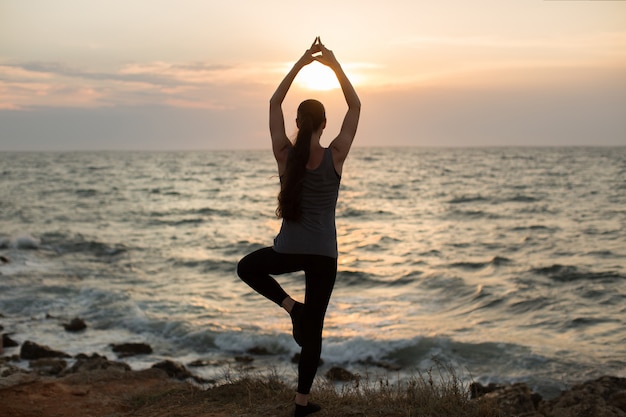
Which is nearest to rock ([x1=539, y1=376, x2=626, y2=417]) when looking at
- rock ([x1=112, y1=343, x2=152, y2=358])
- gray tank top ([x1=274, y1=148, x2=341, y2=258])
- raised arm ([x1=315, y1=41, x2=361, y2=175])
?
gray tank top ([x1=274, y1=148, x2=341, y2=258])

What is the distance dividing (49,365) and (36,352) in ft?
2.68

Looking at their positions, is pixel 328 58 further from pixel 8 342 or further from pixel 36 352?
pixel 8 342

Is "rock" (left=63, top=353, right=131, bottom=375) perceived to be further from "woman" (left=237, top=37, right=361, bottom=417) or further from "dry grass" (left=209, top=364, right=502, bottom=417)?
"woman" (left=237, top=37, right=361, bottom=417)

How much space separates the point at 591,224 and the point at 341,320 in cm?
1877

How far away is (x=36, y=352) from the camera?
11.2 meters

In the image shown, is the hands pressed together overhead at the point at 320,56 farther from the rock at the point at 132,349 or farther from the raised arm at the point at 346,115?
the rock at the point at 132,349

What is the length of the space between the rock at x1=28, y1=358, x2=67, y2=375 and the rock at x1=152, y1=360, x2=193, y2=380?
1.54 meters

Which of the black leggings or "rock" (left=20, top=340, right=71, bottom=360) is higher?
the black leggings

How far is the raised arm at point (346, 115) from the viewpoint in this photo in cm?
420

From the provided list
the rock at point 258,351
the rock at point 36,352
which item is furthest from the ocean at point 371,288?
the rock at point 36,352

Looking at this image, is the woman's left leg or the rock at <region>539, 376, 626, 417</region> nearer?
the woman's left leg

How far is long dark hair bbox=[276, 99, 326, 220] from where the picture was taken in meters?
4.10

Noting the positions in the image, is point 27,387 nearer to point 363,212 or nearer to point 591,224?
point 591,224

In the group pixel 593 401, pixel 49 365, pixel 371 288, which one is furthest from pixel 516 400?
pixel 371 288
